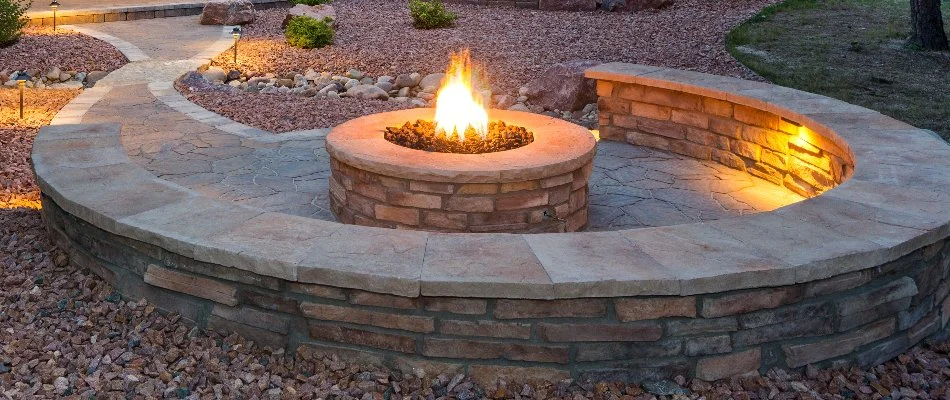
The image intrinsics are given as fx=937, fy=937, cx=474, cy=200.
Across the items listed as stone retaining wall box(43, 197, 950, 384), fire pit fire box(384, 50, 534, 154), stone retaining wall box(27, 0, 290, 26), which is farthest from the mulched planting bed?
stone retaining wall box(27, 0, 290, 26)

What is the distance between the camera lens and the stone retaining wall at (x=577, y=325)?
3.94 m

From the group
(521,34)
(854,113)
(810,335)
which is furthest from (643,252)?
(521,34)

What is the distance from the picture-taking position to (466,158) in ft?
18.4

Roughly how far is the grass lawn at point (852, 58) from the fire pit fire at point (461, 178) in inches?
196

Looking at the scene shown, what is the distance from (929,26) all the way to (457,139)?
984cm

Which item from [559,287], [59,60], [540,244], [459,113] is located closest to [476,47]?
[59,60]

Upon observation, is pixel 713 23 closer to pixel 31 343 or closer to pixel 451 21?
pixel 451 21

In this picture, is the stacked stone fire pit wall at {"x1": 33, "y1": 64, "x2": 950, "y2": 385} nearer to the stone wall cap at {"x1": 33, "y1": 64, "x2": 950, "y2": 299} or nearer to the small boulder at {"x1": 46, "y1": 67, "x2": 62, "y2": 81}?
the stone wall cap at {"x1": 33, "y1": 64, "x2": 950, "y2": 299}

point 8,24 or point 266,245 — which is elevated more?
point 8,24

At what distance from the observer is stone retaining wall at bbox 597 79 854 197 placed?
6.73 m

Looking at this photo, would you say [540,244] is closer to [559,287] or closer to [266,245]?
[559,287]

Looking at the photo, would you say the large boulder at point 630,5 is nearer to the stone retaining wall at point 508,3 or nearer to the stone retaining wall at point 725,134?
the stone retaining wall at point 508,3

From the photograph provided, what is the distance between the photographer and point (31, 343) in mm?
4383

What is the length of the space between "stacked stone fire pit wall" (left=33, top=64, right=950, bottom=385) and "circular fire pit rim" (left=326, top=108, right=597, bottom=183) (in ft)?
3.02
